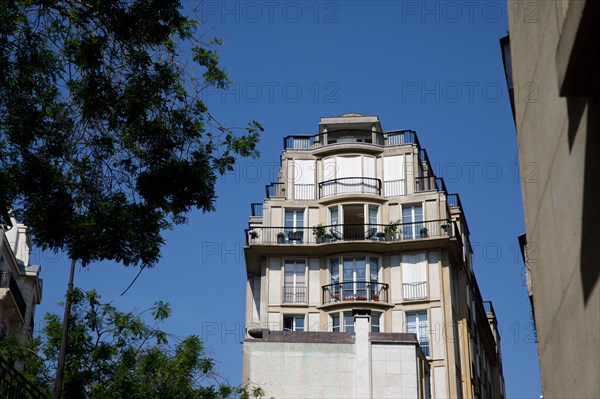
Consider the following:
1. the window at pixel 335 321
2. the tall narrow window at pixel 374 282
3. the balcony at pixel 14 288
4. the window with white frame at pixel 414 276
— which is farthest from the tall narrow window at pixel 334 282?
the balcony at pixel 14 288

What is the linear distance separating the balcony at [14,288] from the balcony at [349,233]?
12806mm

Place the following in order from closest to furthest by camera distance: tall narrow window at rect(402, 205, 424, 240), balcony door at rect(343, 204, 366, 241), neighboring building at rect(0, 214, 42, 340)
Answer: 1. neighboring building at rect(0, 214, 42, 340)
2. tall narrow window at rect(402, 205, 424, 240)
3. balcony door at rect(343, 204, 366, 241)

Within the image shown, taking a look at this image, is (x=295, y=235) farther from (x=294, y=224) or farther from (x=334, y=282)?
(x=334, y=282)

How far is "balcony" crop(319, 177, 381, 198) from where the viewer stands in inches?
2296

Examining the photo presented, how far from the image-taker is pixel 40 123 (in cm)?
1525

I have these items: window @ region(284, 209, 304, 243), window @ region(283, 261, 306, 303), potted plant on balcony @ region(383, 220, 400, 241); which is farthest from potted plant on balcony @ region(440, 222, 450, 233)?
window @ region(283, 261, 306, 303)

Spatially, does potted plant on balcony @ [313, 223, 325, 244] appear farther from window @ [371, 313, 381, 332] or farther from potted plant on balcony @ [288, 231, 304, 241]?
window @ [371, 313, 381, 332]

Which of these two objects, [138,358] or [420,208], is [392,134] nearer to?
[420,208]

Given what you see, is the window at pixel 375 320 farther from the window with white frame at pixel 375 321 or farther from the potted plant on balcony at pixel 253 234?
the potted plant on balcony at pixel 253 234

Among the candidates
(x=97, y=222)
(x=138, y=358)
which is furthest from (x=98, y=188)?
(x=138, y=358)

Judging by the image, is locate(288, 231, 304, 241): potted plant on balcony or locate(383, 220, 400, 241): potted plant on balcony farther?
locate(288, 231, 304, 241): potted plant on balcony

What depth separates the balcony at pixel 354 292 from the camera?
5534 centimetres

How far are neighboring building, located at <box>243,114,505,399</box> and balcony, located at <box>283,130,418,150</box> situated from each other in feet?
0.22

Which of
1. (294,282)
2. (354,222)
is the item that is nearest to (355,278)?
(294,282)
